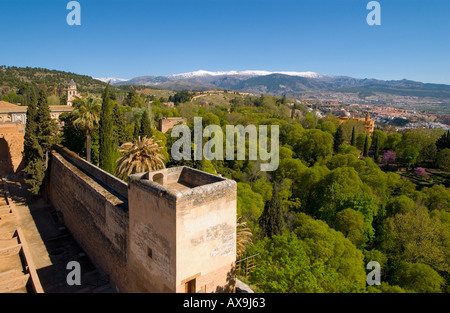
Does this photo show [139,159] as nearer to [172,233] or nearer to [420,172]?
[172,233]

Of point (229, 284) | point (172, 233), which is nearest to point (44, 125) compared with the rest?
point (172, 233)

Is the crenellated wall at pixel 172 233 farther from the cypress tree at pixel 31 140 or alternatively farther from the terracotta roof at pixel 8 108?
the terracotta roof at pixel 8 108

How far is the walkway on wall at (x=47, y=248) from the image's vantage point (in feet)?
38.1

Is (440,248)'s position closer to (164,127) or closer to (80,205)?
(80,205)

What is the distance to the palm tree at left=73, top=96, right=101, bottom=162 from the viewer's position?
19.5 meters

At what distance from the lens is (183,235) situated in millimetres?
6859

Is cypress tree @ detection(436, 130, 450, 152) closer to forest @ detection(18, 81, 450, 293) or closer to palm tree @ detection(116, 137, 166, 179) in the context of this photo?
forest @ detection(18, 81, 450, 293)

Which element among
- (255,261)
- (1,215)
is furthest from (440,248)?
(1,215)

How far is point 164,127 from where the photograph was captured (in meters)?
42.8

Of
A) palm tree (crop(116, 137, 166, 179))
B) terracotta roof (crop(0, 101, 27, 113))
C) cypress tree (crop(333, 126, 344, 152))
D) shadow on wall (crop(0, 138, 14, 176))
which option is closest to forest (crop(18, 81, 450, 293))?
palm tree (crop(116, 137, 166, 179))

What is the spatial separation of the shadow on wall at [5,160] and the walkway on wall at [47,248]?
5.45 metres

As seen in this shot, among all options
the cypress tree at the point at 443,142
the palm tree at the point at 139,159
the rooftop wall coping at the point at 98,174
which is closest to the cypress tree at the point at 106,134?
the rooftop wall coping at the point at 98,174

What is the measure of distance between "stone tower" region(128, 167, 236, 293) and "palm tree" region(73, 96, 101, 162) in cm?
1281

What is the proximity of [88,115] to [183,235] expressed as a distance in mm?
15392
